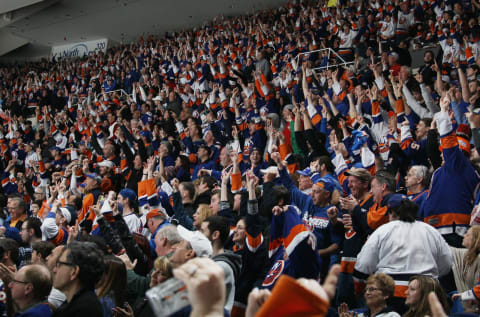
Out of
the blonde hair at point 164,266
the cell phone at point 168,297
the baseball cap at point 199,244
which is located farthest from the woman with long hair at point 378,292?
the cell phone at point 168,297

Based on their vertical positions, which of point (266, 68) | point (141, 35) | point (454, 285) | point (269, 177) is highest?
point (141, 35)

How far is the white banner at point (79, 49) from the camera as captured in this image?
814 inches

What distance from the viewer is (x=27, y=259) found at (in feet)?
13.5

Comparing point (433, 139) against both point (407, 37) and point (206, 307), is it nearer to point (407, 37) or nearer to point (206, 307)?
point (206, 307)

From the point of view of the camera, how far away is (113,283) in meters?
2.85

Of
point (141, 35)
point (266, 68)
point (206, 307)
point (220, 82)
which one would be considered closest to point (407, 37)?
point (266, 68)

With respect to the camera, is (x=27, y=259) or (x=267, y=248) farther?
(x=27, y=259)

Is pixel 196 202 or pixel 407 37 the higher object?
pixel 407 37

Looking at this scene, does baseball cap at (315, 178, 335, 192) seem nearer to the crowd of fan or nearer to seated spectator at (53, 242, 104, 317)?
the crowd of fan

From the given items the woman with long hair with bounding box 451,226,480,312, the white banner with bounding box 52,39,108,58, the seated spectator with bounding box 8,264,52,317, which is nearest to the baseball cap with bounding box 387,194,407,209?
the woman with long hair with bounding box 451,226,480,312

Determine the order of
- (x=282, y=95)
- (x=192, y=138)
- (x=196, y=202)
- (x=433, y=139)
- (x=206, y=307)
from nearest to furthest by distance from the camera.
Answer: (x=206, y=307)
(x=433, y=139)
(x=196, y=202)
(x=192, y=138)
(x=282, y=95)

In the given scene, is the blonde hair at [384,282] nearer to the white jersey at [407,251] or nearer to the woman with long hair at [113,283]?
the white jersey at [407,251]

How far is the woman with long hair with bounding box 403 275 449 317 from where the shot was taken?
2635 millimetres

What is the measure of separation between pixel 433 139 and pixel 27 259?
3.52 metres
